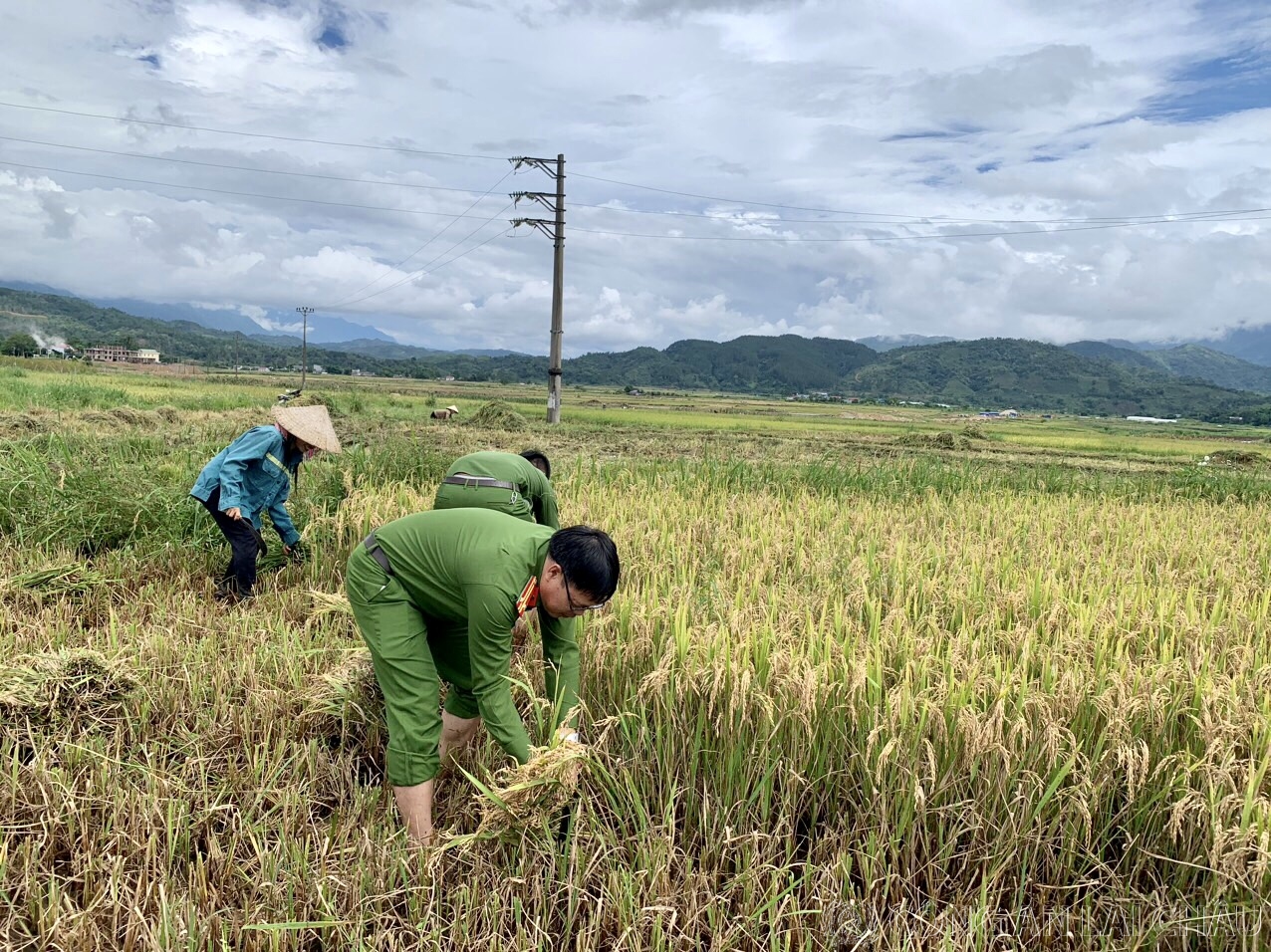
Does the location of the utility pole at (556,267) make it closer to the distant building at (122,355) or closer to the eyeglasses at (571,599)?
the eyeglasses at (571,599)

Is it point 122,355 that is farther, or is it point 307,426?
point 122,355

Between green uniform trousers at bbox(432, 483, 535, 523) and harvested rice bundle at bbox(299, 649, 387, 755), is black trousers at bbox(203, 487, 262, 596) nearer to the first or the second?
green uniform trousers at bbox(432, 483, 535, 523)

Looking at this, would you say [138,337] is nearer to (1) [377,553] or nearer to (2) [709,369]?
(2) [709,369]

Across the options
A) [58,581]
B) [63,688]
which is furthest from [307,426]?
[63,688]

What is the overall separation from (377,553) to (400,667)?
0.43 meters

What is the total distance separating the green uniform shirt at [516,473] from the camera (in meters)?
→ 4.36

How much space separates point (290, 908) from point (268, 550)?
12.7 feet

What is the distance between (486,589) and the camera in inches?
97.7

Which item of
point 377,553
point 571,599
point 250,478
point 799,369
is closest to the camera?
point 571,599

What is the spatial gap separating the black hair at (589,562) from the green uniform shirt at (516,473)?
6.67ft

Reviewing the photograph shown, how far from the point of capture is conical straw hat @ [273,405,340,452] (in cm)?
484

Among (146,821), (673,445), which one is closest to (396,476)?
(146,821)

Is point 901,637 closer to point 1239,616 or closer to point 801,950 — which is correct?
point 801,950

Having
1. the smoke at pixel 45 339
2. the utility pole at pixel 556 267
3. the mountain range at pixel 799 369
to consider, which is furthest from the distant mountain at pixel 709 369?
the utility pole at pixel 556 267
